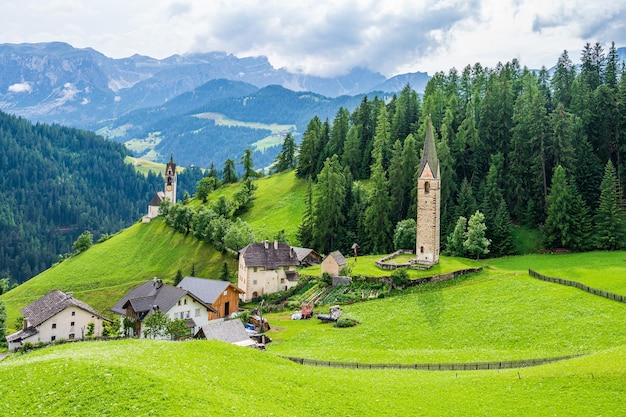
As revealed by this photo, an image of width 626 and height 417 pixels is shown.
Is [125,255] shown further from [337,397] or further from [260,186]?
[337,397]

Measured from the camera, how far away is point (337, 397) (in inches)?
1283

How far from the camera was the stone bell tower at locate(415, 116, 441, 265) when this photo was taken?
7856 cm

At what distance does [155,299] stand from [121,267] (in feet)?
187

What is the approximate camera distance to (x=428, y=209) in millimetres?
80000

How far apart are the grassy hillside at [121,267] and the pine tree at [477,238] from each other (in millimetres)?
42173

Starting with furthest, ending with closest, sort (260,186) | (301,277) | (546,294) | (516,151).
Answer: (260,186) → (516,151) → (301,277) → (546,294)

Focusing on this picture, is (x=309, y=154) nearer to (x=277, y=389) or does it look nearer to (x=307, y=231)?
(x=307, y=231)

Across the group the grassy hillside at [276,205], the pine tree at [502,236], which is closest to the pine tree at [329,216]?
the grassy hillside at [276,205]

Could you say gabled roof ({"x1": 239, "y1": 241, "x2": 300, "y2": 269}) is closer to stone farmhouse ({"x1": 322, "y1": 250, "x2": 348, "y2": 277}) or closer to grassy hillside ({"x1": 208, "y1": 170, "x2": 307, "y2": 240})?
stone farmhouse ({"x1": 322, "y1": 250, "x2": 348, "y2": 277})

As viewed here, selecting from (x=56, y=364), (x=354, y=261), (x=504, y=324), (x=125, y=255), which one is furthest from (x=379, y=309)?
(x=125, y=255)

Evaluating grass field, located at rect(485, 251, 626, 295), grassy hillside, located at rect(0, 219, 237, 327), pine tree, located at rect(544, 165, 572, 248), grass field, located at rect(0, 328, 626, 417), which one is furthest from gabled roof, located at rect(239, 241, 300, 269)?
grass field, located at rect(0, 328, 626, 417)

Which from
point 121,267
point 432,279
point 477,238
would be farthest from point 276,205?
point 432,279

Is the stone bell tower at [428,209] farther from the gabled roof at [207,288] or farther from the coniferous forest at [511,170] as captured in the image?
the gabled roof at [207,288]

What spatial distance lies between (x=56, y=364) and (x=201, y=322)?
129 feet
